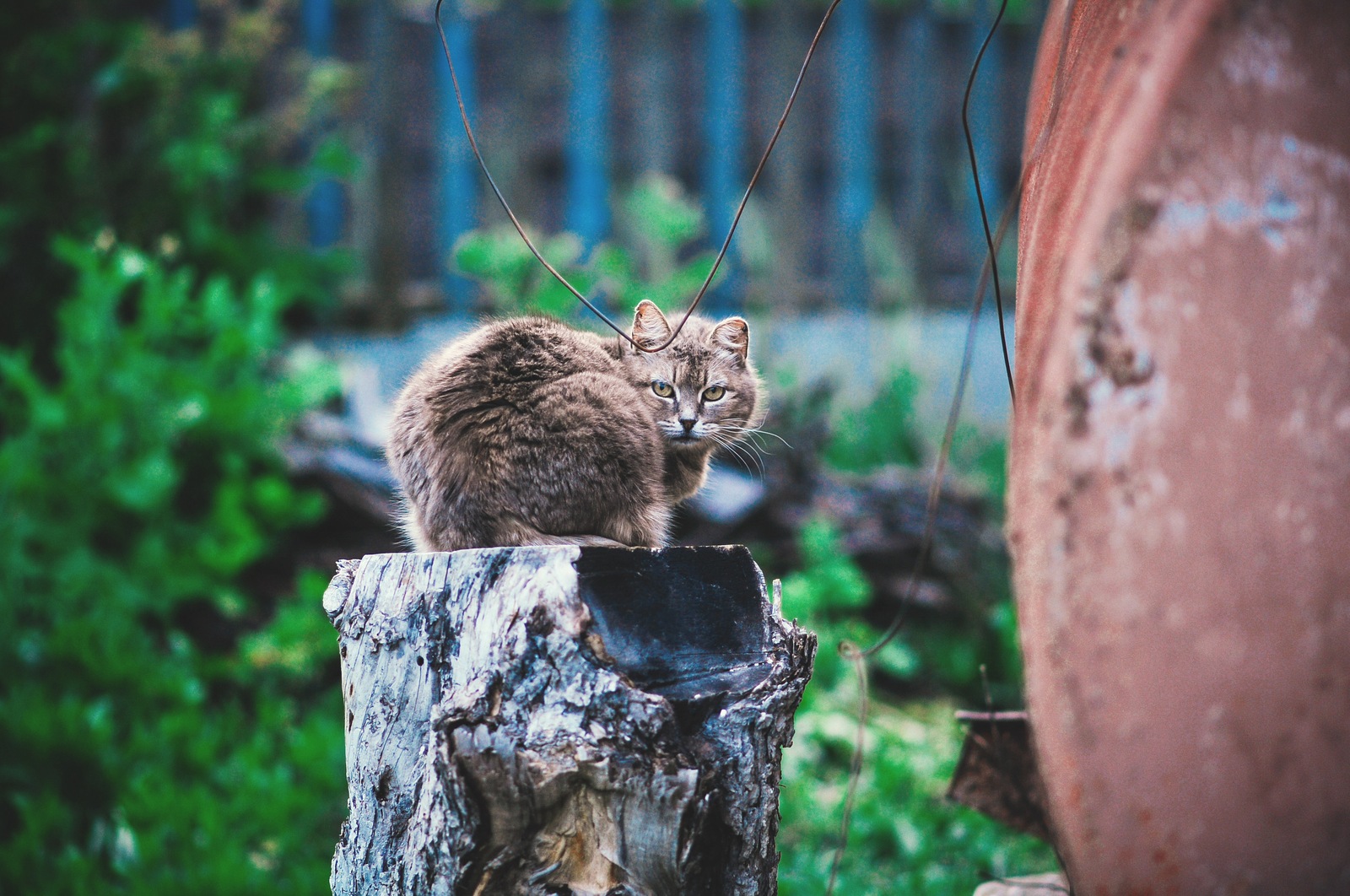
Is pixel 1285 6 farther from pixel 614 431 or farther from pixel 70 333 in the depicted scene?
pixel 70 333

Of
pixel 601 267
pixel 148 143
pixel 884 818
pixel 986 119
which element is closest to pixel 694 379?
pixel 884 818

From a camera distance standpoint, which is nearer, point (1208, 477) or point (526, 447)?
point (1208, 477)

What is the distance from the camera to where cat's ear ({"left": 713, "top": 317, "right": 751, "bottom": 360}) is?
6.74 ft

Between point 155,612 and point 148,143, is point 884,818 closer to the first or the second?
point 155,612

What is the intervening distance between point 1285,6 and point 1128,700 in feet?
2.38

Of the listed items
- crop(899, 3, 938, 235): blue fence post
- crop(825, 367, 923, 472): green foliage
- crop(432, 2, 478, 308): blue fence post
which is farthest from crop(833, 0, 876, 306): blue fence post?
crop(432, 2, 478, 308): blue fence post

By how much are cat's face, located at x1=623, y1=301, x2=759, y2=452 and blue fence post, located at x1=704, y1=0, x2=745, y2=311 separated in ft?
→ 9.25

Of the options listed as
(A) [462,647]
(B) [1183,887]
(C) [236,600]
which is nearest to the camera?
(B) [1183,887]

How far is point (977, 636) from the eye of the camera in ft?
12.2

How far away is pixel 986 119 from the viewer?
5.12 m

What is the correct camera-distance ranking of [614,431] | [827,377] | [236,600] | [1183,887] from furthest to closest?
[827,377], [236,600], [614,431], [1183,887]

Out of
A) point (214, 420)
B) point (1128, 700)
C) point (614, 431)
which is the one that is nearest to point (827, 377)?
point (214, 420)

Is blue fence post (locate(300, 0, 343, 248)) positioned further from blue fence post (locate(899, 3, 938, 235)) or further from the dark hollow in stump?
the dark hollow in stump

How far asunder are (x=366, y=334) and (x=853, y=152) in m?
2.60
